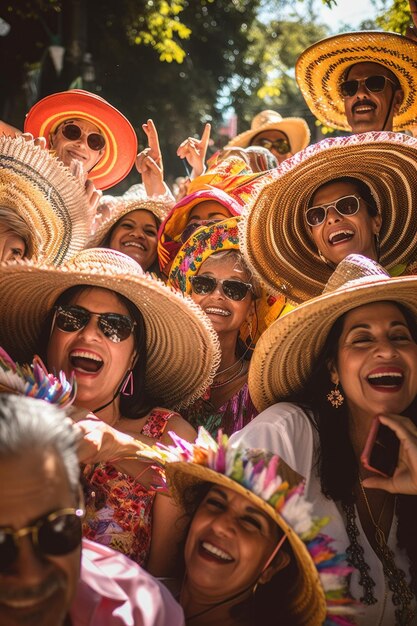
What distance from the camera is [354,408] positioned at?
9.08ft

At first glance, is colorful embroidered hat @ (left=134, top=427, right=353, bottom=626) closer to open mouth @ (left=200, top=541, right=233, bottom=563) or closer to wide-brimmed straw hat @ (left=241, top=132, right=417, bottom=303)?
open mouth @ (left=200, top=541, right=233, bottom=563)

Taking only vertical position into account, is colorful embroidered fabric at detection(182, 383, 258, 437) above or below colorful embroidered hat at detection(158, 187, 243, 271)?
below

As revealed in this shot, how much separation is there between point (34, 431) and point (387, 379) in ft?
5.05

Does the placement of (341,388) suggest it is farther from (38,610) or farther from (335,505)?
(38,610)

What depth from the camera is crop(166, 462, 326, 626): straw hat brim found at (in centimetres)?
192

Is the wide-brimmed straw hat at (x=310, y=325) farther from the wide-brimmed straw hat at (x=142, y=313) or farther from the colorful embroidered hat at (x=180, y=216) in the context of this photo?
the colorful embroidered hat at (x=180, y=216)

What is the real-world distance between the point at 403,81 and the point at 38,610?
3891 mm

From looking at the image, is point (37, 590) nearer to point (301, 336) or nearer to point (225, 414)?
point (301, 336)

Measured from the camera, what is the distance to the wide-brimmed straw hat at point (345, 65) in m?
4.03

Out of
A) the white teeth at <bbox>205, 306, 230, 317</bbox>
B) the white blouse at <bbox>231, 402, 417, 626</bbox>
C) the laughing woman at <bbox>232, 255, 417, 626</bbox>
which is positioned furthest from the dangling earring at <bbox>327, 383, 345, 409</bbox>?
the white teeth at <bbox>205, 306, 230, 317</bbox>

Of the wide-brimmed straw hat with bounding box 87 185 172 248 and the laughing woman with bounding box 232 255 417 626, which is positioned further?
the wide-brimmed straw hat with bounding box 87 185 172 248

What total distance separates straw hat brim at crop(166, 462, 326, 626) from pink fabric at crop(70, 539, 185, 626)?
354 millimetres

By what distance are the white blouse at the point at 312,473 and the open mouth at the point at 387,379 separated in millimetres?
339

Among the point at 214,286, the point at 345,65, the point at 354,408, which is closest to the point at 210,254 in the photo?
the point at 214,286
